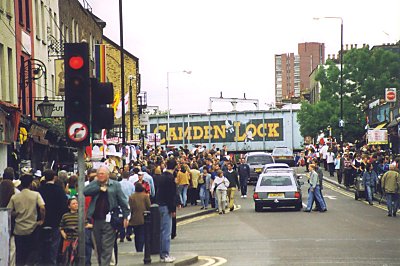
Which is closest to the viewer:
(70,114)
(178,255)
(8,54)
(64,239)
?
(70,114)

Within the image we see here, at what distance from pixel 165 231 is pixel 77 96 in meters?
4.80

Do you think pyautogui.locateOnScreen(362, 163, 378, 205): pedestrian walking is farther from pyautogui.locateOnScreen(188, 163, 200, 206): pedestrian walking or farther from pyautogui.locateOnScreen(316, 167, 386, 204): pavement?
pyautogui.locateOnScreen(188, 163, 200, 206): pedestrian walking

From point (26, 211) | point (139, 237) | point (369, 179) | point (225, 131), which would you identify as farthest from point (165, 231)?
point (225, 131)

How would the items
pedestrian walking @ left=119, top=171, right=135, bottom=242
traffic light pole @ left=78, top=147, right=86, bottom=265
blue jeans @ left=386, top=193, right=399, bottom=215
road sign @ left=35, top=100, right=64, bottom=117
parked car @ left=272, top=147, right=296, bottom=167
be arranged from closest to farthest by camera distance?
traffic light pole @ left=78, top=147, right=86, bottom=265
pedestrian walking @ left=119, top=171, right=135, bottom=242
blue jeans @ left=386, top=193, right=399, bottom=215
road sign @ left=35, top=100, right=64, bottom=117
parked car @ left=272, top=147, right=296, bottom=167

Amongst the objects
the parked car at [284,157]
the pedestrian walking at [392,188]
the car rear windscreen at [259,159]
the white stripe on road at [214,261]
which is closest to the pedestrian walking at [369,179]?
the pedestrian walking at [392,188]

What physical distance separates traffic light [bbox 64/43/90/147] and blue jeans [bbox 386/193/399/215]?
1831 centimetres

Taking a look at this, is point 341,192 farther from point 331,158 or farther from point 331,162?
point 331,162

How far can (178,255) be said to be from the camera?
17500 mm

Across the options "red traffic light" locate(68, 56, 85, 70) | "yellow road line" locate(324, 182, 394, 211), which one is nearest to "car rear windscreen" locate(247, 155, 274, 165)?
"yellow road line" locate(324, 182, 394, 211)

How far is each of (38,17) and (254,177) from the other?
18460 mm

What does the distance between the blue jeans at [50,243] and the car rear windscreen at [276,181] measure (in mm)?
17580

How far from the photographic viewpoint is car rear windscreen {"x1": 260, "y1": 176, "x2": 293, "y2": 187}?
106ft

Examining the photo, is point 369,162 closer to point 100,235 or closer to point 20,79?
point 20,79

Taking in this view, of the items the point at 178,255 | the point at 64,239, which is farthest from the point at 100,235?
the point at 178,255
